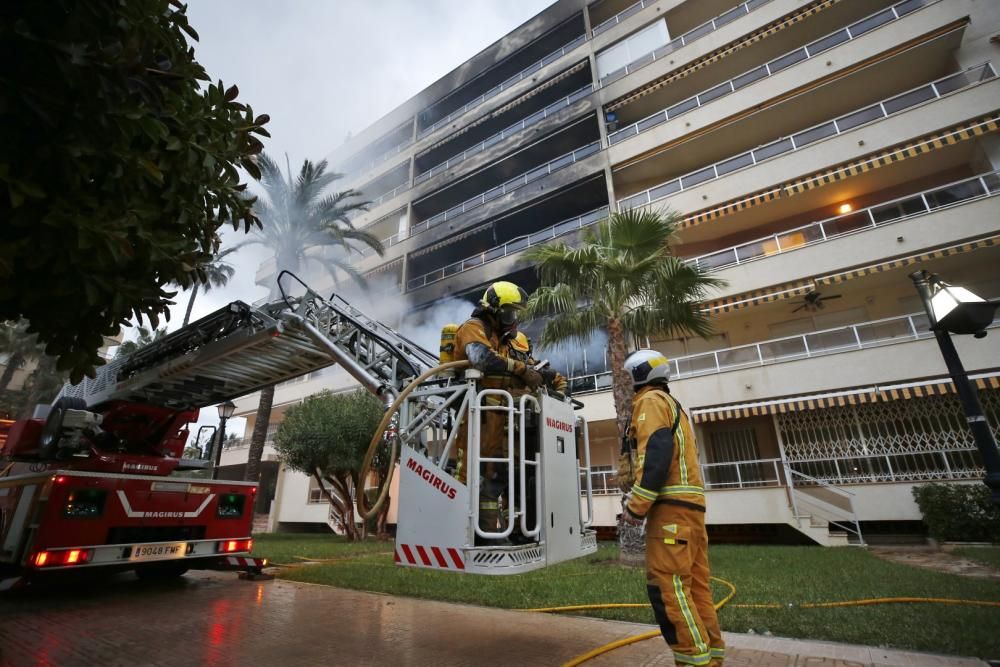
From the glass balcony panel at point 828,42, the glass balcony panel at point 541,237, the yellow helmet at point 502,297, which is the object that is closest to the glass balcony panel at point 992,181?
the glass balcony panel at point 828,42

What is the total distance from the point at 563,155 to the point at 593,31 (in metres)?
6.04

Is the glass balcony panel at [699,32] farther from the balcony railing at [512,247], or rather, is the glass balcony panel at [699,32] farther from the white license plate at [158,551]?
the white license plate at [158,551]

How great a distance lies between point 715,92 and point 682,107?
1127mm

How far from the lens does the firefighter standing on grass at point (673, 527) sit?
2645 mm

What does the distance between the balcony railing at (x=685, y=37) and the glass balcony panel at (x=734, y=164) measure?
545 centimetres

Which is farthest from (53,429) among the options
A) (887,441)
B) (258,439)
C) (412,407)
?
(887,441)

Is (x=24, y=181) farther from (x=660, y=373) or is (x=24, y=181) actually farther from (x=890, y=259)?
(x=890, y=259)

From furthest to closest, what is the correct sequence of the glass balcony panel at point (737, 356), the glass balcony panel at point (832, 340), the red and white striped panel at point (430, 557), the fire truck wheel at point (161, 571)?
the glass balcony panel at point (737, 356) → the glass balcony panel at point (832, 340) → the fire truck wheel at point (161, 571) → the red and white striped panel at point (430, 557)

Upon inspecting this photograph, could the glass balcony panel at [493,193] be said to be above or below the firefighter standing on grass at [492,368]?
above

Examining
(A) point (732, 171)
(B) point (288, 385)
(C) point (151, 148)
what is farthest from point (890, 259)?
(B) point (288, 385)

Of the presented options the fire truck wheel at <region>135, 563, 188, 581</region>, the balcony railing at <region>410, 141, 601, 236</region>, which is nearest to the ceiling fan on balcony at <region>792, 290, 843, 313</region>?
the balcony railing at <region>410, 141, 601, 236</region>

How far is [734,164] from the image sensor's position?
1520 cm

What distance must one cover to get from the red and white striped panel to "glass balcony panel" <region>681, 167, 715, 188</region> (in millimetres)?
15774

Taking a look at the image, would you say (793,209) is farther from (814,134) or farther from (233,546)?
(233,546)
